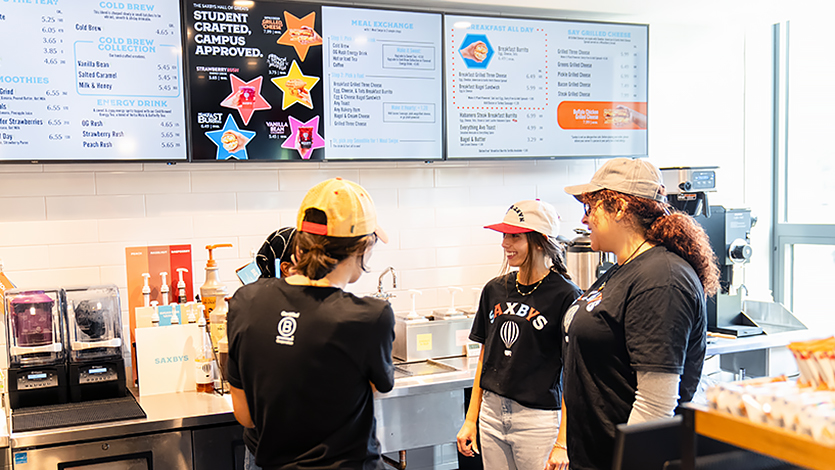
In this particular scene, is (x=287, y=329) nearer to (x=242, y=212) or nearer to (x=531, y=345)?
(x=531, y=345)

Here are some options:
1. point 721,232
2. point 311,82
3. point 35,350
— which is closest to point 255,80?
point 311,82

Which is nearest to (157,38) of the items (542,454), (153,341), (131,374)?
(153,341)

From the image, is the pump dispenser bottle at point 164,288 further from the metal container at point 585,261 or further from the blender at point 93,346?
the metal container at point 585,261

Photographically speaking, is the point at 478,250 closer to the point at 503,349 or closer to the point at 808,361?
the point at 503,349

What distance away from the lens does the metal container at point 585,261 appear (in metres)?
3.34

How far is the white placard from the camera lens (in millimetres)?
2654

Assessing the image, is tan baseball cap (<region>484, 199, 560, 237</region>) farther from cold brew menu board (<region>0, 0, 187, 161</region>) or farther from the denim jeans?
cold brew menu board (<region>0, 0, 187, 161</region>)

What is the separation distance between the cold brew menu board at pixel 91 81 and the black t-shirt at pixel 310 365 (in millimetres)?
1564

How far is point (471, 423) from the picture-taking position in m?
2.42

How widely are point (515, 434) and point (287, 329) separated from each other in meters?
1.01

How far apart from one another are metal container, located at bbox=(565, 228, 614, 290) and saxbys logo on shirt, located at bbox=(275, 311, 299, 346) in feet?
6.79

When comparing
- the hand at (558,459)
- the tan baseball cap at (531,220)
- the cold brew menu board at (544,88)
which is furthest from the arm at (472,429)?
the cold brew menu board at (544,88)

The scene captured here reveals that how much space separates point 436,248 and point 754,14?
2174 millimetres

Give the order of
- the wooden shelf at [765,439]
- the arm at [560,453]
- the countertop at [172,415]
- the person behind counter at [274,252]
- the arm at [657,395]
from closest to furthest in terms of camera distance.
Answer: the wooden shelf at [765,439] → the arm at [657,395] → the arm at [560,453] → the countertop at [172,415] → the person behind counter at [274,252]
